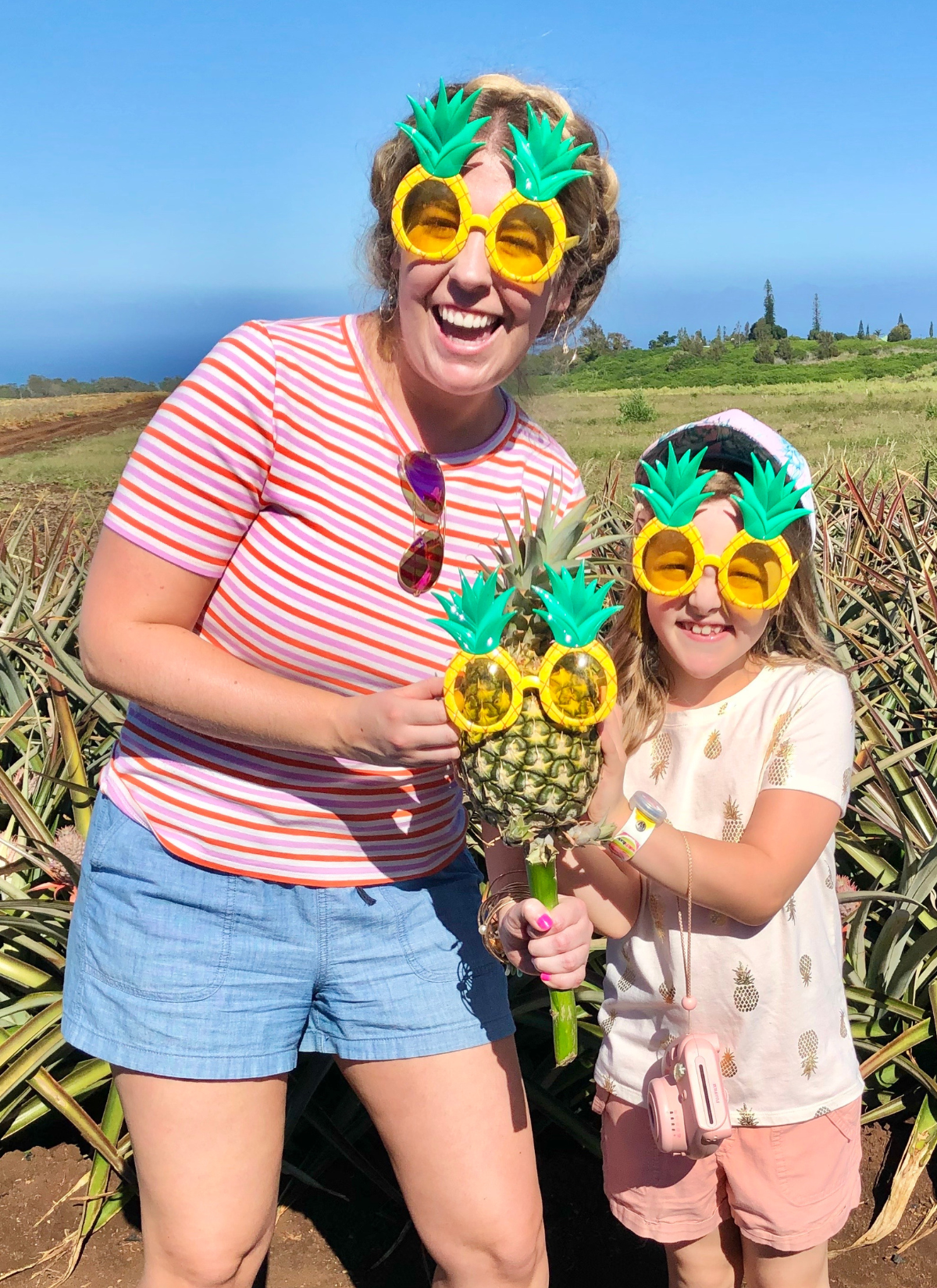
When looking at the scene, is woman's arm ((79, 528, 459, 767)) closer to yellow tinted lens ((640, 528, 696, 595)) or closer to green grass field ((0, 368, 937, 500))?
green grass field ((0, 368, 937, 500))

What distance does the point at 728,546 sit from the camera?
6.56ft

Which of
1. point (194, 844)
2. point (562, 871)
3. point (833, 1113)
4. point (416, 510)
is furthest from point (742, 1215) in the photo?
point (416, 510)

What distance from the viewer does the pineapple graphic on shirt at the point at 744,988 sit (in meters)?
2.04

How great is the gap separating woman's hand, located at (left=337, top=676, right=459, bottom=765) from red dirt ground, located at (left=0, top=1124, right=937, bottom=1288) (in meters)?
1.88

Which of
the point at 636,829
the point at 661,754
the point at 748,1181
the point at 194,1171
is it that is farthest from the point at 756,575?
the point at 194,1171

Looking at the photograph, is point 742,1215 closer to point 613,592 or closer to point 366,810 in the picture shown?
point 366,810

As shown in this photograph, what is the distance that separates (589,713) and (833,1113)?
3.51ft

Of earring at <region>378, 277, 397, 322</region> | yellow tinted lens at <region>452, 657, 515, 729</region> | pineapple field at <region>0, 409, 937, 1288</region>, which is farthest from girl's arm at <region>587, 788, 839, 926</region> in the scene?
earring at <region>378, 277, 397, 322</region>

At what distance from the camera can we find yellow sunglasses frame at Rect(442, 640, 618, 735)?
5.34 feet

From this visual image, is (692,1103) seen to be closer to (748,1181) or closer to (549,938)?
(748,1181)

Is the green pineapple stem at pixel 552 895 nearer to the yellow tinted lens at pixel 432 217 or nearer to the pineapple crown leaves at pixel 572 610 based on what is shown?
the pineapple crown leaves at pixel 572 610

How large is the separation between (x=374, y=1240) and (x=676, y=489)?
91.4 inches

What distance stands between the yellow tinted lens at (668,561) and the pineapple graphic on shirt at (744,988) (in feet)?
2.51

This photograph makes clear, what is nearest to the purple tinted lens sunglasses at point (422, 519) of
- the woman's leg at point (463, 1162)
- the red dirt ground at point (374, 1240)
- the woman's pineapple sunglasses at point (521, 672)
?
the woman's pineapple sunglasses at point (521, 672)
